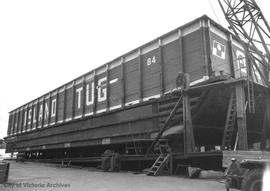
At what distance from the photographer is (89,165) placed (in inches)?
619

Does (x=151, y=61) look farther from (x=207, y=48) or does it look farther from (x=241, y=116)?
(x=241, y=116)

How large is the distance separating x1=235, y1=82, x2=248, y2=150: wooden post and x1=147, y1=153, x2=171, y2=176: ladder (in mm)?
2640

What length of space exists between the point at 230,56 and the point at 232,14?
287 centimetres

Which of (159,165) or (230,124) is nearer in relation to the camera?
(230,124)

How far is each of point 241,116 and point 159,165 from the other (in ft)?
11.0

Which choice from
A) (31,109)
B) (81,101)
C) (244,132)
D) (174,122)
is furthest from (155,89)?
(31,109)

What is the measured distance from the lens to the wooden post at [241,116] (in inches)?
314

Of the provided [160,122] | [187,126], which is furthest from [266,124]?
[160,122]

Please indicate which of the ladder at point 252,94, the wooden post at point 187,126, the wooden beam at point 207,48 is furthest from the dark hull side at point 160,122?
the wooden beam at point 207,48

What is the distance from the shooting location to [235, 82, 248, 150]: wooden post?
798cm

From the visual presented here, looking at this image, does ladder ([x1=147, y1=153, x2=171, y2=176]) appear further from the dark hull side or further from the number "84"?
the number "84"

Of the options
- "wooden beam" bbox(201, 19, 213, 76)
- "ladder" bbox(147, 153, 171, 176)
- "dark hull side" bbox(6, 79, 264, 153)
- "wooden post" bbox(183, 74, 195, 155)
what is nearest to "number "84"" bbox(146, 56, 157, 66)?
"dark hull side" bbox(6, 79, 264, 153)

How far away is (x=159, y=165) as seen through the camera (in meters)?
10.0

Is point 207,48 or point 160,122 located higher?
point 207,48
